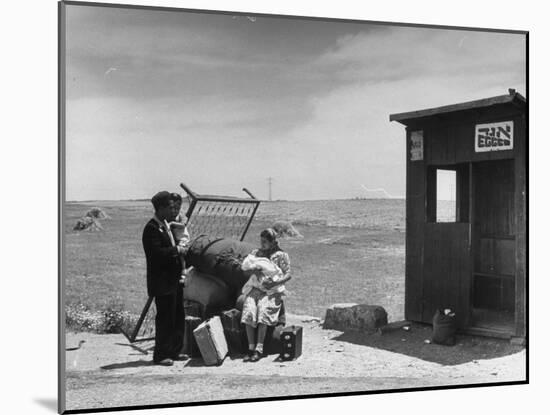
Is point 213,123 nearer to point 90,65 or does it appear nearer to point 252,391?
point 90,65

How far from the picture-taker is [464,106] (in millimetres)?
7715

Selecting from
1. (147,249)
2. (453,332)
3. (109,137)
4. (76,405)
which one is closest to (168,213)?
(147,249)

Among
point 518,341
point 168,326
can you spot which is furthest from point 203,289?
→ point 518,341

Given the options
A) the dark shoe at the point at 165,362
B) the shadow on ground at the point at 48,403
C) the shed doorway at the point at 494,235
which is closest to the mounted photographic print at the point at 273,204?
the dark shoe at the point at 165,362

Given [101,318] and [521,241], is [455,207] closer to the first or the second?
[521,241]

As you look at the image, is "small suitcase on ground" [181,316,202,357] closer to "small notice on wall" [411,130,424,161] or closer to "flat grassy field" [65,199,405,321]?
"flat grassy field" [65,199,405,321]

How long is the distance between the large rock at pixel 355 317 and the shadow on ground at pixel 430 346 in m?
0.08

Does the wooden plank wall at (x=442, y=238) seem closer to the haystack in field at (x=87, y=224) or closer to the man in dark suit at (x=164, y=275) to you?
the man in dark suit at (x=164, y=275)

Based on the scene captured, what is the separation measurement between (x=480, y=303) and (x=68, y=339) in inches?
187

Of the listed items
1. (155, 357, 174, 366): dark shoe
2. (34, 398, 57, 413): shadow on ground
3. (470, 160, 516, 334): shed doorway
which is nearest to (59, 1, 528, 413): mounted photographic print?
(155, 357, 174, 366): dark shoe

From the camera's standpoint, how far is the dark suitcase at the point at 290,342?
7.15 metres

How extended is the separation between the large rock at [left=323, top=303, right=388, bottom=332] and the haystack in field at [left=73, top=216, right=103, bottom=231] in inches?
94.7

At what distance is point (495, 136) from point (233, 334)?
3347 mm

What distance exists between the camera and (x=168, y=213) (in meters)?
6.93
